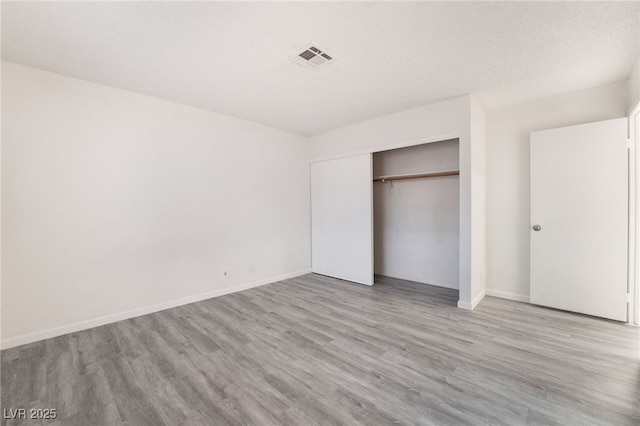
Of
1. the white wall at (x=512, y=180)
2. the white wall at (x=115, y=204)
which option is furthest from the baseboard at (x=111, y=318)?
the white wall at (x=512, y=180)

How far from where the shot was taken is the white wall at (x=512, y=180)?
313 cm

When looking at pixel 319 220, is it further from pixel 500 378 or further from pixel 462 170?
pixel 500 378

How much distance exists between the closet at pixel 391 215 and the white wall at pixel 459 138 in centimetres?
44

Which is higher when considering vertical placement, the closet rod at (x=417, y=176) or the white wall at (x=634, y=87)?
the white wall at (x=634, y=87)

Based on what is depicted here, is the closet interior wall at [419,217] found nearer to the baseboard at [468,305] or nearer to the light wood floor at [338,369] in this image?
the baseboard at [468,305]

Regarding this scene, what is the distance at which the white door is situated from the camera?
8.86 feet

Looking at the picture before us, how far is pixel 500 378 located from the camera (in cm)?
182

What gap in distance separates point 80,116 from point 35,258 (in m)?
1.48

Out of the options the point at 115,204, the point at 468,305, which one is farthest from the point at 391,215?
the point at 115,204

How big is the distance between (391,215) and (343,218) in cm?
90

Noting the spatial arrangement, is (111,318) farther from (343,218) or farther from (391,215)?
(391,215)

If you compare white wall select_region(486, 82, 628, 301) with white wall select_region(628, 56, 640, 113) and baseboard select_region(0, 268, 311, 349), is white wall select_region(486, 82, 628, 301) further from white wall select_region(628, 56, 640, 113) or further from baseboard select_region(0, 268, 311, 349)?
baseboard select_region(0, 268, 311, 349)

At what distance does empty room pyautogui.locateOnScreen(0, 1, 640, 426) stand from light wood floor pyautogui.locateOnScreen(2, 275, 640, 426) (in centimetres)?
2

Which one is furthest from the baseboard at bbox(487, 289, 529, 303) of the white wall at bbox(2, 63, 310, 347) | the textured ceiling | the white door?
the white wall at bbox(2, 63, 310, 347)
